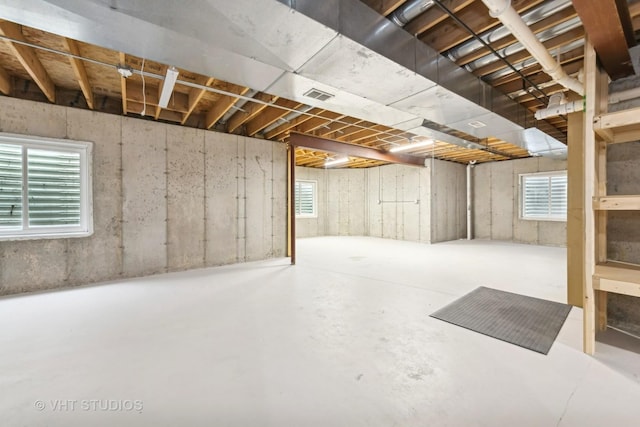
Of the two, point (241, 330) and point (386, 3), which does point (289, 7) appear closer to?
point (386, 3)

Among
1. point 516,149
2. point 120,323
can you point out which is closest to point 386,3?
point 120,323

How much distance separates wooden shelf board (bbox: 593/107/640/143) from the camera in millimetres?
1743

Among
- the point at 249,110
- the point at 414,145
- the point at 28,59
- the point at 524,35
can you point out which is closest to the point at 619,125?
the point at 524,35

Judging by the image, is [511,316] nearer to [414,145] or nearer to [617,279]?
[617,279]

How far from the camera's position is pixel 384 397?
1.52 meters

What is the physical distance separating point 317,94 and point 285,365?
7.74 feet

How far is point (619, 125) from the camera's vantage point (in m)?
1.78

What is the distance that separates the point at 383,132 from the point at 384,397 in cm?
433

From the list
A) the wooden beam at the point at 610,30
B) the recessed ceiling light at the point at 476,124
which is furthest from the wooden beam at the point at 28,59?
the recessed ceiling light at the point at 476,124

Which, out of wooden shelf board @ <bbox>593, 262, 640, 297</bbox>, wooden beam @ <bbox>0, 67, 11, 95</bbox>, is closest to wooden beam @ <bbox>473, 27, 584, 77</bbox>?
wooden shelf board @ <bbox>593, 262, 640, 297</bbox>

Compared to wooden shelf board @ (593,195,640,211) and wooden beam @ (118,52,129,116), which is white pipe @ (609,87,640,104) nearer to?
wooden shelf board @ (593,195,640,211)

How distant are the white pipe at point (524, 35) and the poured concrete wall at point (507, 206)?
6.33m

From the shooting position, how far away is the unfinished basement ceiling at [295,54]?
1.58 meters

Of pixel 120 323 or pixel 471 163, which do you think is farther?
pixel 471 163
